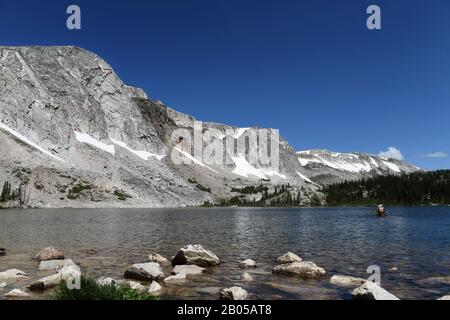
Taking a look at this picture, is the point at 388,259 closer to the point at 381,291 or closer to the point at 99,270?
the point at 381,291

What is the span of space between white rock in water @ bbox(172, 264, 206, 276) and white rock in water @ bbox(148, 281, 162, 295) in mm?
4395

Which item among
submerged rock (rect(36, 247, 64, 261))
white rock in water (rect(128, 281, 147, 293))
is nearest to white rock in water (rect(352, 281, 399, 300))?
white rock in water (rect(128, 281, 147, 293))

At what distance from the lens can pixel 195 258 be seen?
31.7m

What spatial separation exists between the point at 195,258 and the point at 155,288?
8522 mm

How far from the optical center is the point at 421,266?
3300cm

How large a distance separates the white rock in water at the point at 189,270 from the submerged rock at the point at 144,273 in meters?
2.25

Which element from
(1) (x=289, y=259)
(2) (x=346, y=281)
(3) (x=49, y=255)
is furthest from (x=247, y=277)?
(3) (x=49, y=255)

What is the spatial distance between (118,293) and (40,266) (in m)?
17.7

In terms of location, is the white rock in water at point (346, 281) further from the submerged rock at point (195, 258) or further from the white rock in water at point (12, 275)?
the white rock in water at point (12, 275)

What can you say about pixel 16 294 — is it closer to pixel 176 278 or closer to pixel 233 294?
pixel 176 278

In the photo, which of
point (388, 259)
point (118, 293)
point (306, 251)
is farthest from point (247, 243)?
point (118, 293)

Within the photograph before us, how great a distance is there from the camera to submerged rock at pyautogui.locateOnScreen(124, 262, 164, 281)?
26.0 meters
